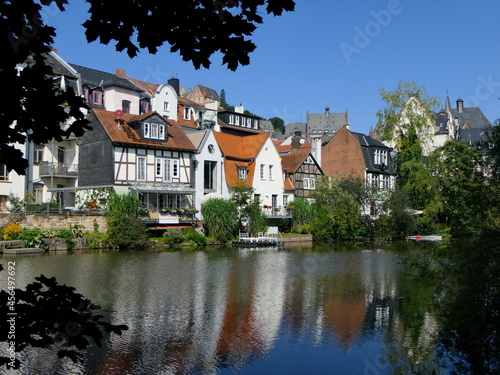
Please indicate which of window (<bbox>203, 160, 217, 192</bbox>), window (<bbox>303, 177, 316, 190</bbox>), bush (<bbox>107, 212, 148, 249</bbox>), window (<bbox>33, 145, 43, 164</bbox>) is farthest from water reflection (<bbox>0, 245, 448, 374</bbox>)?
window (<bbox>303, 177, 316, 190</bbox>)

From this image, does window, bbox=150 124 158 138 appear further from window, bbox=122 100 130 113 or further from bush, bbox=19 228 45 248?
bush, bbox=19 228 45 248

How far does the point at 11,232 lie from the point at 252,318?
944 inches

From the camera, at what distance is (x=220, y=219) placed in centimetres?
4050

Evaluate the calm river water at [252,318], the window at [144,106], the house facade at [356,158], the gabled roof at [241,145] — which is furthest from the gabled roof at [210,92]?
the calm river water at [252,318]

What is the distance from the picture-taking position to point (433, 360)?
10148 millimetres

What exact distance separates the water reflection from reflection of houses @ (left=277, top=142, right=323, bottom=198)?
2907 centimetres

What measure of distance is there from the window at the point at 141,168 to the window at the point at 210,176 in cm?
620

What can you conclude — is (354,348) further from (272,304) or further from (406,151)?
(406,151)

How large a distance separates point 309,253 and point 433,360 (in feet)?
78.3

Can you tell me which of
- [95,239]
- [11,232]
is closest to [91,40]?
[11,232]

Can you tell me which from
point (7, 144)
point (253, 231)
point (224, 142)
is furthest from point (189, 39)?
point (224, 142)

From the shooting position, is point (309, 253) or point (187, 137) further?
point (187, 137)

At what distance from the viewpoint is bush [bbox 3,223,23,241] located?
32438 mm

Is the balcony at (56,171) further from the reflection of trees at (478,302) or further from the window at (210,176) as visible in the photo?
the reflection of trees at (478,302)
